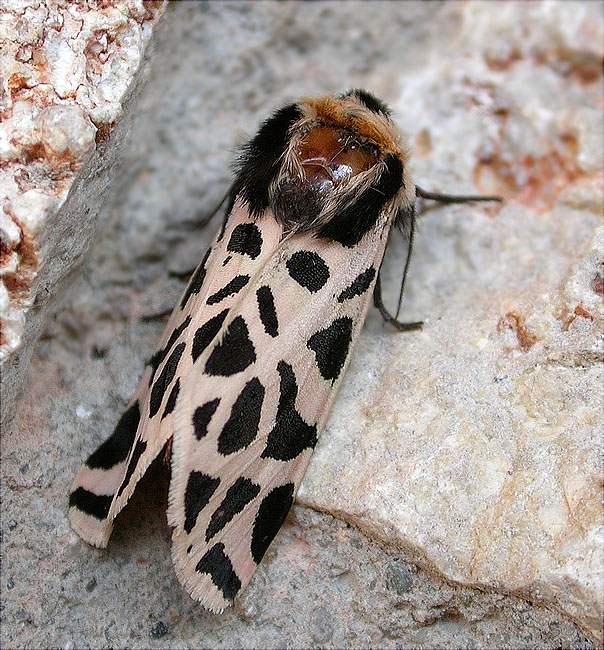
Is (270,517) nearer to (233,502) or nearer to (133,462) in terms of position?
(233,502)

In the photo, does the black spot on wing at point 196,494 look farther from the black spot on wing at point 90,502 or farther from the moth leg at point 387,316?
the moth leg at point 387,316

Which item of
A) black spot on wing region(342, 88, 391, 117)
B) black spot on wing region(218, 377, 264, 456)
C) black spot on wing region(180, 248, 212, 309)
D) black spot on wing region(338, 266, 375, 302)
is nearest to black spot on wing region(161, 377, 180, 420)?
black spot on wing region(218, 377, 264, 456)

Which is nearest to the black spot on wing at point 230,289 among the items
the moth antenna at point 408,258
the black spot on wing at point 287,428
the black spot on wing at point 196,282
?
the black spot on wing at point 196,282

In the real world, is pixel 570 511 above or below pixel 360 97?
below

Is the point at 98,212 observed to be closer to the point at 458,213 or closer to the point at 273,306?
the point at 273,306

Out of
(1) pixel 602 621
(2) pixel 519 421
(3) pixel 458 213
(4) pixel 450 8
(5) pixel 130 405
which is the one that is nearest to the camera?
(1) pixel 602 621

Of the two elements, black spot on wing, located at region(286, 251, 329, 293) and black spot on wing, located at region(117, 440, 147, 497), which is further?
black spot on wing, located at region(286, 251, 329, 293)

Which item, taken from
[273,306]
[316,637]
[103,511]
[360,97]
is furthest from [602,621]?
[360,97]

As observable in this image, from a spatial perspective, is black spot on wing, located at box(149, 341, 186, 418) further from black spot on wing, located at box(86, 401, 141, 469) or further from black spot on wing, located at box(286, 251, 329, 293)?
black spot on wing, located at box(286, 251, 329, 293)
